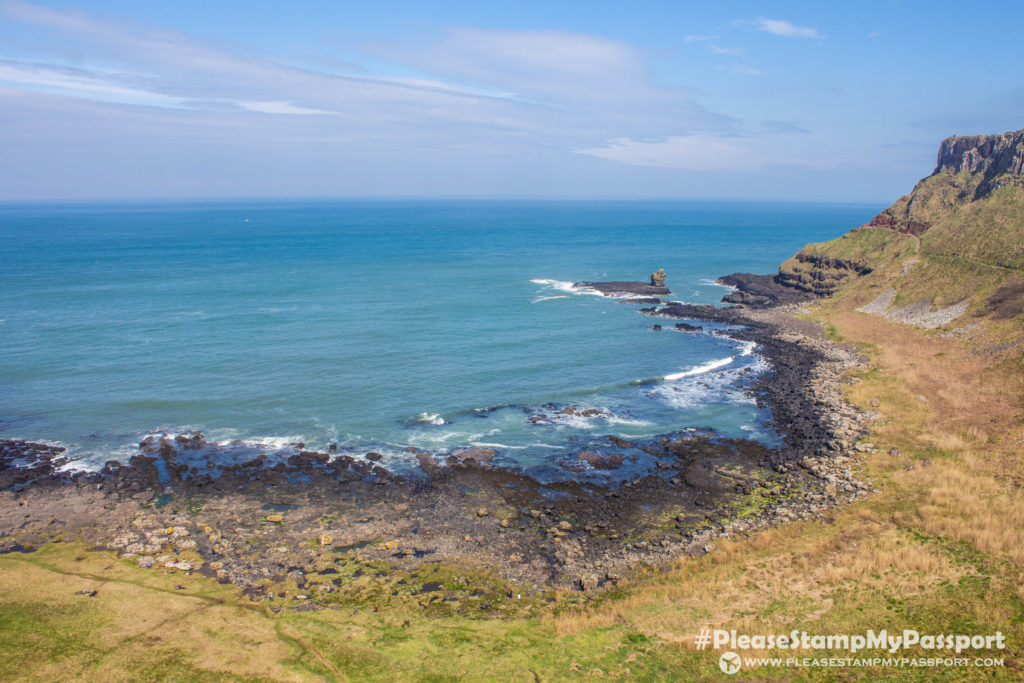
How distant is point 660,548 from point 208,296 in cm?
9619

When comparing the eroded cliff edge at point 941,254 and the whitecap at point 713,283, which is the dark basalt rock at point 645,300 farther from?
the whitecap at point 713,283

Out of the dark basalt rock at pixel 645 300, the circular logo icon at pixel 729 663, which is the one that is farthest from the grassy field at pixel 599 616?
the dark basalt rock at pixel 645 300

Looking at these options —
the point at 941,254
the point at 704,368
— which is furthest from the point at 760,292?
the point at 704,368

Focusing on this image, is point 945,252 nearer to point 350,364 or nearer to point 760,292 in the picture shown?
point 760,292

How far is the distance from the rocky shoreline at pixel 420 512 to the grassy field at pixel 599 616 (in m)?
1.64

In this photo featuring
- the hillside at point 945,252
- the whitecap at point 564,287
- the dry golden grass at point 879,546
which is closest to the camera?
the dry golden grass at point 879,546

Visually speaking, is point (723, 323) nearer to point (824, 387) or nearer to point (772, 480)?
point (824, 387)

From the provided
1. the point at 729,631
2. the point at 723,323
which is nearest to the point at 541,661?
the point at 729,631

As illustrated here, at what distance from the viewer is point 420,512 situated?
3741 cm

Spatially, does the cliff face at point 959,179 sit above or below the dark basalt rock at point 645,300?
above

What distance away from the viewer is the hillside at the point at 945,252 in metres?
76.3

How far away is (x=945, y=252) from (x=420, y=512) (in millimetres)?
94935

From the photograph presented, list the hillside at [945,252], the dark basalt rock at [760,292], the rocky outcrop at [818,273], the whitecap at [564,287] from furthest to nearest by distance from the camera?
the whitecap at [564,287]
the rocky outcrop at [818,273]
the dark basalt rock at [760,292]
the hillside at [945,252]

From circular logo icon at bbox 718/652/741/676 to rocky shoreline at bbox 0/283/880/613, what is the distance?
7.52 meters
